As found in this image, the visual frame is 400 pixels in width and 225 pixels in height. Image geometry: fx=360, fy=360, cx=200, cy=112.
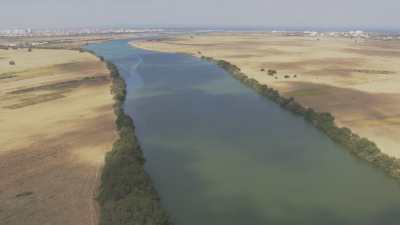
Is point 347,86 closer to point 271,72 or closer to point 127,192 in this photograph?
point 271,72

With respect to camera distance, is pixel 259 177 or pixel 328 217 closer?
pixel 328 217

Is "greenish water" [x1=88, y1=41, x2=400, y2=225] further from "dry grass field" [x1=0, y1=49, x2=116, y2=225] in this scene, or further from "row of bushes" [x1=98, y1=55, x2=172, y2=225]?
"dry grass field" [x1=0, y1=49, x2=116, y2=225]

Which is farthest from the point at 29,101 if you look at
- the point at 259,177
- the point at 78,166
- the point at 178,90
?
the point at 259,177

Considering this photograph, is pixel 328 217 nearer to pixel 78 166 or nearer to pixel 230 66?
pixel 78 166

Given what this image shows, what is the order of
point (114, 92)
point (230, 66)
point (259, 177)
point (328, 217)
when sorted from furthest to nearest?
point (230, 66), point (114, 92), point (259, 177), point (328, 217)

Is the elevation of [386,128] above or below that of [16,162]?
above

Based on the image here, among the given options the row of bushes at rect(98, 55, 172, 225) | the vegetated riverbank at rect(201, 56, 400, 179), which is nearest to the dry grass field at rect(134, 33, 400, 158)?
the vegetated riverbank at rect(201, 56, 400, 179)
